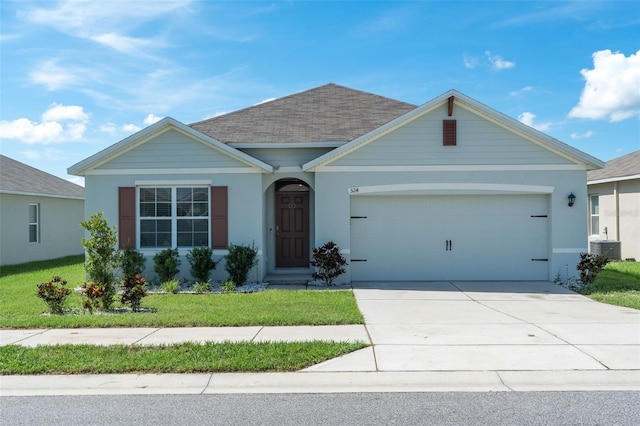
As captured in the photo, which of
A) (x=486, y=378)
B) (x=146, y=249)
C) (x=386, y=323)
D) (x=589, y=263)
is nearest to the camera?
(x=486, y=378)

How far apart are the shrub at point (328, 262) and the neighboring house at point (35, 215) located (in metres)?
12.1

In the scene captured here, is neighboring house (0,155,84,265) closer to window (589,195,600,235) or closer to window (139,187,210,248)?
window (139,187,210,248)

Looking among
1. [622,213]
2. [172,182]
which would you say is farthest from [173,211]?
[622,213]

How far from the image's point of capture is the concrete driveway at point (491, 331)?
20.8 ft

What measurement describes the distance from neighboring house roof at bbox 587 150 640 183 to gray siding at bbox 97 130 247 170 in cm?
1343

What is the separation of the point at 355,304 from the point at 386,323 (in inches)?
65.0

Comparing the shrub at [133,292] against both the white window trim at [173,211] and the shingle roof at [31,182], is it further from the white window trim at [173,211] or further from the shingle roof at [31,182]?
the shingle roof at [31,182]

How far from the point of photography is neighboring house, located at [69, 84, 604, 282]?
13.0 metres

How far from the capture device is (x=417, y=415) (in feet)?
15.9

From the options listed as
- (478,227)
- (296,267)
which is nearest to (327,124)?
(296,267)

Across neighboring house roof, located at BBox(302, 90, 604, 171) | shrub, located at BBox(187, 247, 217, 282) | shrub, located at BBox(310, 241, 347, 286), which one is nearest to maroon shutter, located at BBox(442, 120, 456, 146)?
neighboring house roof, located at BBox(302, 90, 604, 171)

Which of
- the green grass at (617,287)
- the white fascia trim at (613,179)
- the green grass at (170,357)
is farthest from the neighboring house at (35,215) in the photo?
the white fascia trim at (613,179)

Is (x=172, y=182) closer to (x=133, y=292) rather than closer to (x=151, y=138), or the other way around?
(x=151, y=138)

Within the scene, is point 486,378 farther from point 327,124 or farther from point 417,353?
point 327,124
